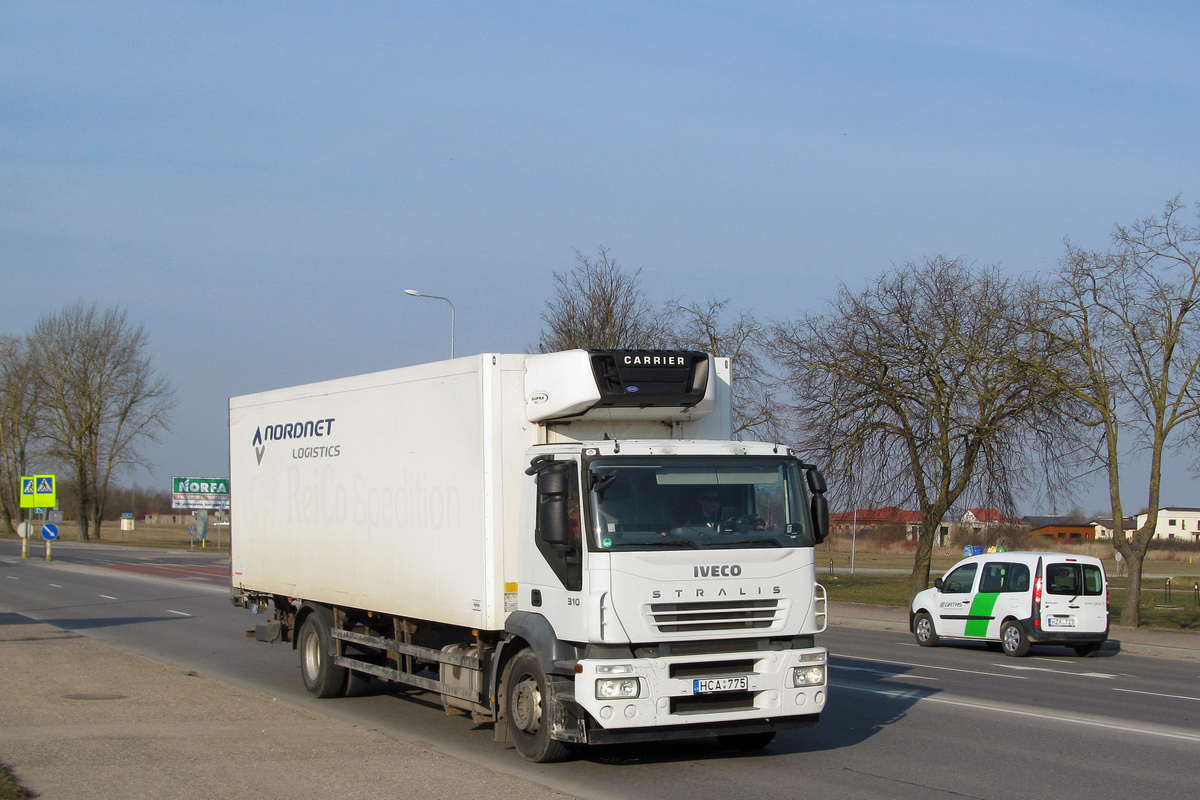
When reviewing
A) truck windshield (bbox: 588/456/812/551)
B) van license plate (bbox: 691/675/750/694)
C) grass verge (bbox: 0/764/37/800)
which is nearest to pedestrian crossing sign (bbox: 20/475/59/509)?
grass verge (bbox: 0/764/37/800)

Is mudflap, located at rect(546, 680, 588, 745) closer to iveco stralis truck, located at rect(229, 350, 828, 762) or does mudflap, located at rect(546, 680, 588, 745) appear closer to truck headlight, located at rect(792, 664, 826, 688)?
iveco stralis truck, located at rect(229, 350, 828, 762)

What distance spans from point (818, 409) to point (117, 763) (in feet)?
77.1

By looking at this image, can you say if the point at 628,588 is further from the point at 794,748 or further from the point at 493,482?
the point at 794,748

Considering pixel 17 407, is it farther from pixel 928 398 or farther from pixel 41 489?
pixel 928 398

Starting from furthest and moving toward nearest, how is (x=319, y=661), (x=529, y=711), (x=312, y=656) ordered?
(x=312, y=656) < (x=319, y=661) < (x=529, y=711)

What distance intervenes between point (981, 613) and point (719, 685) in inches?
522

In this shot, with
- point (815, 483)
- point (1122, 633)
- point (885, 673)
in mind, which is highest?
point (815, 483)

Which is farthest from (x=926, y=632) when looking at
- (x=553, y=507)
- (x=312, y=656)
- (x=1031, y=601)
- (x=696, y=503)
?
(x=553, y=507)

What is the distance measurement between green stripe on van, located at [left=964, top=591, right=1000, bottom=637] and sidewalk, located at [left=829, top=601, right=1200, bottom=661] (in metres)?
3.12

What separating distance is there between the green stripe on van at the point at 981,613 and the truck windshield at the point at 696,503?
1243 centimetres

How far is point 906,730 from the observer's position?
34.6ft

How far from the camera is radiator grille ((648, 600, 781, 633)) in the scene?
26.7 ft

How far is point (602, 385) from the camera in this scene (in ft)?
29.1

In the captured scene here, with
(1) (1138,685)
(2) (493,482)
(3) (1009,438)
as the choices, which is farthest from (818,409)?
(2) (493,482)
